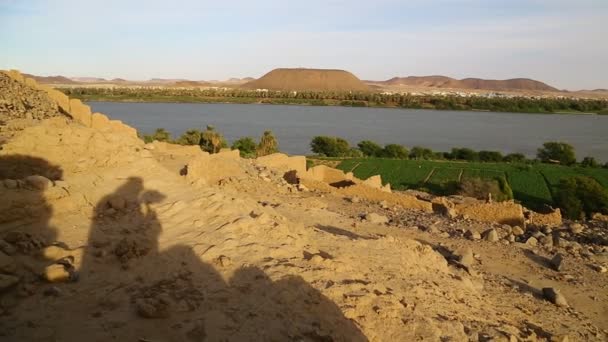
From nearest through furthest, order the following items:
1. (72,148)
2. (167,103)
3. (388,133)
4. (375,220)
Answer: (72,148)
(375,220)
(388,133)
(167,103)

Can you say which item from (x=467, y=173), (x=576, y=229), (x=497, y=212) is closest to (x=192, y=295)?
(x=497, y=212)

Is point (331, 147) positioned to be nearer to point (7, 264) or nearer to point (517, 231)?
point (517, 231)

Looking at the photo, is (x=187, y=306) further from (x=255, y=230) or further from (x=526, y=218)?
(x=526, y=218)

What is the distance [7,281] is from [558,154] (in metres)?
56.2

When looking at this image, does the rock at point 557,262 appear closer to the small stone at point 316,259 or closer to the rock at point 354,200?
the rock at point 354,200

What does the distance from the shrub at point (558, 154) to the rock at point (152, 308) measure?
5477cm

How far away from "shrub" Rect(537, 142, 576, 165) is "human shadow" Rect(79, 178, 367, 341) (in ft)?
176

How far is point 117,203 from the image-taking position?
6086 mm

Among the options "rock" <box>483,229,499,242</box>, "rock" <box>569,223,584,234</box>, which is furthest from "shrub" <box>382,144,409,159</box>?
"rock" <box>483,229,499,242</box>

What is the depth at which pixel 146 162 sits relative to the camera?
7.39 m

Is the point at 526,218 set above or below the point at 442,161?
above

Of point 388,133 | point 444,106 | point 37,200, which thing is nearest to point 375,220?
point 37,200

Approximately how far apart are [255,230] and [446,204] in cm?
835

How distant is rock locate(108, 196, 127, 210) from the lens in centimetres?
607
